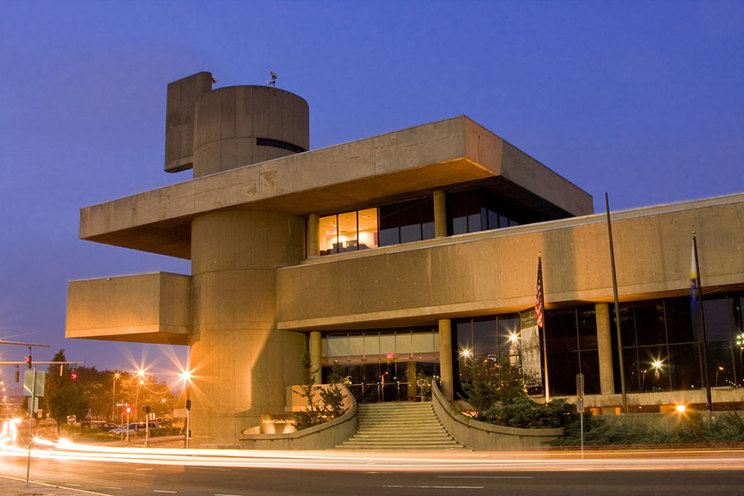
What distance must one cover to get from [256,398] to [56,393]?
43.7 metres

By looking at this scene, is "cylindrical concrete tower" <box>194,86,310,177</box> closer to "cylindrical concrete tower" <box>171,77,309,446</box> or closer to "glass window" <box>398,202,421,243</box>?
"cylindrical concrete tower" <box>171,77,309,446</box>

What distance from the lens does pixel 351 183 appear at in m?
40.7

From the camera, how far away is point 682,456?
23.1 metres

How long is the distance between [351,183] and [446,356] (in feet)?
34.1

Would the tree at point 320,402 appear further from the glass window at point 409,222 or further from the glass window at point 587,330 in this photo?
the glass window at point 587,330

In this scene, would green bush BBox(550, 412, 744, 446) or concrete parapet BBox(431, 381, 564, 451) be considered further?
concrete parapet BBox(431, 381, 564, 451)

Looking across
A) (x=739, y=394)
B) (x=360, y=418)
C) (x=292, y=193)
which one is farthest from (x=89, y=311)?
(x=739, y=394)

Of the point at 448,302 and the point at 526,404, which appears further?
the point at 448,302

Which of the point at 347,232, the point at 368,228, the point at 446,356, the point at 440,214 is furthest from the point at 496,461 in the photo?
the point at 347,232

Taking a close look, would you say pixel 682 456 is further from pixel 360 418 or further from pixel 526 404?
pixel 360 418

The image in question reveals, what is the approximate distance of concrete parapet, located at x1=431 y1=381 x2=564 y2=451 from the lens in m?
30.7

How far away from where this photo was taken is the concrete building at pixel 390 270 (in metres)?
34.8

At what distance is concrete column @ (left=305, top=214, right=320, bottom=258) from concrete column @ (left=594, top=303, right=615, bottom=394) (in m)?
17.4

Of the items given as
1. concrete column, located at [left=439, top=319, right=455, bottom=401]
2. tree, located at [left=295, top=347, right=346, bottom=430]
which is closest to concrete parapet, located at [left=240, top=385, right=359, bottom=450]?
tree, located at [left=295, top=347, right=346, bottom=430]
